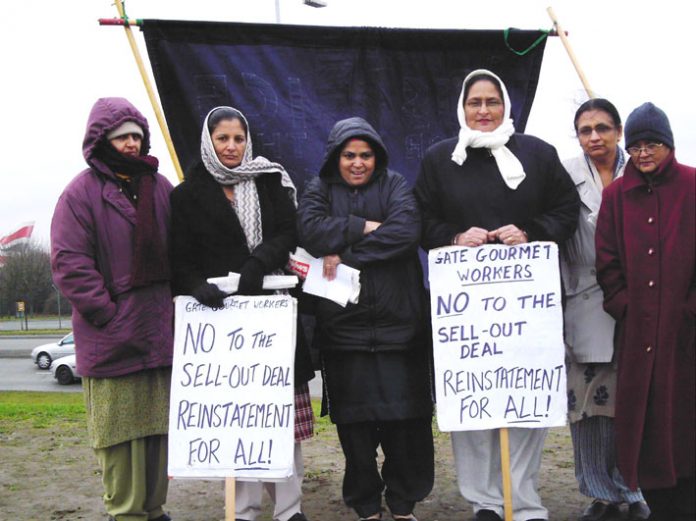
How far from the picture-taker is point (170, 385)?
12.6ft

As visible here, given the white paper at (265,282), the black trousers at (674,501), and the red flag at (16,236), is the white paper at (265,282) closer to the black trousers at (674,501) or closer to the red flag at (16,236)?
the black trousers at (674,501)

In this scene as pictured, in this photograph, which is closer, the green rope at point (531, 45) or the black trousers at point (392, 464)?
the black trousers at point (392, 464)

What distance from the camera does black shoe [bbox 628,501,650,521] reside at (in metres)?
4.03

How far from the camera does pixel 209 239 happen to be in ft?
12.4

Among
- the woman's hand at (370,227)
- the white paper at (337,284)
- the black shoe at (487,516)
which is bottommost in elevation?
the black shoe at (487,516)

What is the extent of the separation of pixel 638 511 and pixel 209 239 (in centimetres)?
278

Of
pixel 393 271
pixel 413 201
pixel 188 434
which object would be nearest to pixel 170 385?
pixel 188 434

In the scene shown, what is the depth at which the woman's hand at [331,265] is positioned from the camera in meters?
3.76

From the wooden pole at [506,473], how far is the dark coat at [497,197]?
1020 mm

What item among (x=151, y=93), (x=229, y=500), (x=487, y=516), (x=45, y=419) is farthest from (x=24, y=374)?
(x=487, y=516)

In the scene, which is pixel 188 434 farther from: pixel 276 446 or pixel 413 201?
pixel 413 201

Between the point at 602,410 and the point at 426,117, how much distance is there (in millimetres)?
2329

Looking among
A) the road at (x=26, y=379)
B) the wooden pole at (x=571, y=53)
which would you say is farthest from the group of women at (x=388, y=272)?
the road at (x=26, y=379)

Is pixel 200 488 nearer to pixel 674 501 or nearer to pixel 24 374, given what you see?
pixel 674 501
